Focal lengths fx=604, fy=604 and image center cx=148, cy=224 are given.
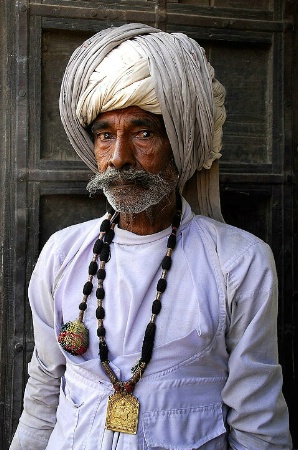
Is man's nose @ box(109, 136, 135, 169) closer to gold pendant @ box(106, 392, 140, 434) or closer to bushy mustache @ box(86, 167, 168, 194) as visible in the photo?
bushy mustache @ box(86, 167, 168, 194)

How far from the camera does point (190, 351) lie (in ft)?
5.15

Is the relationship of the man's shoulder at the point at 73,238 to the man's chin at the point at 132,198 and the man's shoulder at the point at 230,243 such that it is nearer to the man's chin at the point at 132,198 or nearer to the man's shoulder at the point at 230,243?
the man's chin at the point at 132,198

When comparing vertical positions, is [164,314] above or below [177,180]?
below

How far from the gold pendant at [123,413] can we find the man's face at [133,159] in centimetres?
50

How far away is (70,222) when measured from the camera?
210cm

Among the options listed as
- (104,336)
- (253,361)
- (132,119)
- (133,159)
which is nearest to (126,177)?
(133,159)

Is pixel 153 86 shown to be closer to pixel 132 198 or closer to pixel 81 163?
pixel 132 198

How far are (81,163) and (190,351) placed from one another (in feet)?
2.64

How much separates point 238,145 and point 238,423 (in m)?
0.98

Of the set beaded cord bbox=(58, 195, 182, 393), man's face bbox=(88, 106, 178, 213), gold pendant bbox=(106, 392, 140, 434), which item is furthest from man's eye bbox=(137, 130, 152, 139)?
gold pendant bbox=(106, 392, 140, 434)

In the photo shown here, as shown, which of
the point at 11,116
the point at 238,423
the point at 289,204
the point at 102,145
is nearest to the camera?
the point at 238,423

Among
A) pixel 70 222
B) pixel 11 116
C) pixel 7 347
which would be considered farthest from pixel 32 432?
pixel 11 116

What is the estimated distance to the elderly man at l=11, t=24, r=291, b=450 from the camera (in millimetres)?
1559

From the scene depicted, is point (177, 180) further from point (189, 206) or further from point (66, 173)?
point (66, 173)
